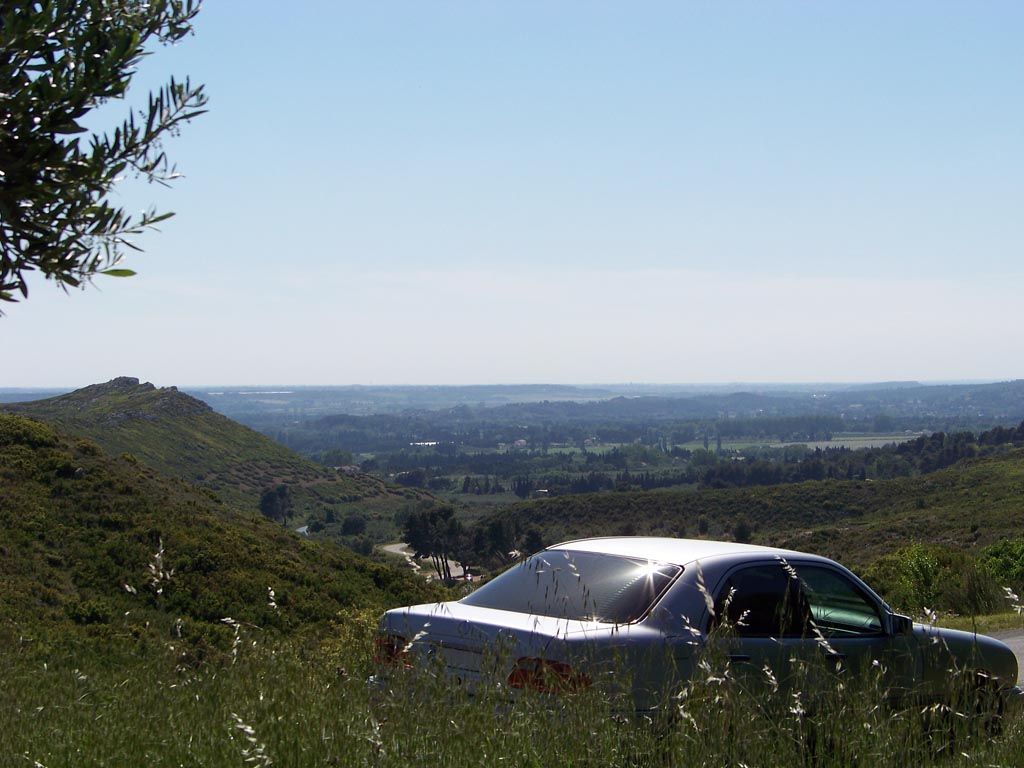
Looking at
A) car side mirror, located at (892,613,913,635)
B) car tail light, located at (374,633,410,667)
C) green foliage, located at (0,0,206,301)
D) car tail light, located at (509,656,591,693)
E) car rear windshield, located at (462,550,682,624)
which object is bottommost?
car side mirror, located at (892,613,913,635)

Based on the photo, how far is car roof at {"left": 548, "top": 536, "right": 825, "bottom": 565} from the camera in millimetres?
5719

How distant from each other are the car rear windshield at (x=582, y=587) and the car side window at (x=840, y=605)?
117 centimetres

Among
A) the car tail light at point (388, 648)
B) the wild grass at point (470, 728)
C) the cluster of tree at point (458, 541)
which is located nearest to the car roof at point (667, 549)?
the wild grass at point (470, 728)

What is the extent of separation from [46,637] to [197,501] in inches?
708

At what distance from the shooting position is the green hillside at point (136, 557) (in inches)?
702

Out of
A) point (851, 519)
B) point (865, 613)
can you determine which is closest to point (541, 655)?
point (865, 613)

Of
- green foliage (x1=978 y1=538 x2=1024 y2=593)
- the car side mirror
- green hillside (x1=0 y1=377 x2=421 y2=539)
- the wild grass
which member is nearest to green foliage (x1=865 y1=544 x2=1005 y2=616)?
green foliage (x1=978 y1=538 x2=1024 y2=593)

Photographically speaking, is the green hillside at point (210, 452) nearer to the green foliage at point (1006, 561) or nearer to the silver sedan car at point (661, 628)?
the green foliage at point (1006, 561)

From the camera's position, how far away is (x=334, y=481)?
9569 cm

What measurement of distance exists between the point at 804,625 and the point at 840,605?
2.51 feet

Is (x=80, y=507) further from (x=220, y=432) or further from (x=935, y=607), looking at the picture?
(x=220, y=432)

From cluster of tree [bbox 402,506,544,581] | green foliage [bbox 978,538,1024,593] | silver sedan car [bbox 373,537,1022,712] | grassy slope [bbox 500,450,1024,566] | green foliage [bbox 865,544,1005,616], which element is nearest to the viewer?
silver sedan car [bbox 373,537,1022,712]

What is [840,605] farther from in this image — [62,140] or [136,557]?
[136,557]

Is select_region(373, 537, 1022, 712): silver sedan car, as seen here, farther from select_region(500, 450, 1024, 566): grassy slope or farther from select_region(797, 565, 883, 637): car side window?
select_region(500, 450, 1024, 566): grassy slope
